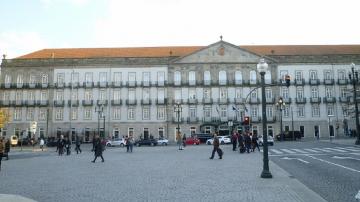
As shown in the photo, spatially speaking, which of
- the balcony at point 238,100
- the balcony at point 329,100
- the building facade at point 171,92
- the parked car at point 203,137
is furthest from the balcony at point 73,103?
the balcony at point 329,100

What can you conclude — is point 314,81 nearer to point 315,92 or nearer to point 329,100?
point 315,92

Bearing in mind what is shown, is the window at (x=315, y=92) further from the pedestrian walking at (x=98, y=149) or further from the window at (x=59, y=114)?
the pedestrian walking at (x=98, y=149)

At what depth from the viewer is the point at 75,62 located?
202ft

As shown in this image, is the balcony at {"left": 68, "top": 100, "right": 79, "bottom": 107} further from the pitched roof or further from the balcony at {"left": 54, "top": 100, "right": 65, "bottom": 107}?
the pitched roof

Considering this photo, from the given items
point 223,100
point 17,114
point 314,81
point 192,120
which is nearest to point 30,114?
point 17,114

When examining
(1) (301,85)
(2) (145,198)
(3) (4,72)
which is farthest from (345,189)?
(3) (4,72)

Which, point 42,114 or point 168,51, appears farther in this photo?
point 168,51

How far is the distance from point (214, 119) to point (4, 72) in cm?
3793

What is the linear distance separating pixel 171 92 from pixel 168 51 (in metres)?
8.57

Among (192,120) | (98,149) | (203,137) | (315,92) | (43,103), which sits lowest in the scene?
(203,137)

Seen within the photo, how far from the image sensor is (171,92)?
199 ft

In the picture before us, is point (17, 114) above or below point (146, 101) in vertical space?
below

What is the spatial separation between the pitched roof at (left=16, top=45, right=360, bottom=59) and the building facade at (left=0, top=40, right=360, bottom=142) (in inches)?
34.9

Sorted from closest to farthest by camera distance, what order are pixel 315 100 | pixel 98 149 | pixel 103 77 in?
pixel 98 149
pixel 315 100
pixel 103 77
